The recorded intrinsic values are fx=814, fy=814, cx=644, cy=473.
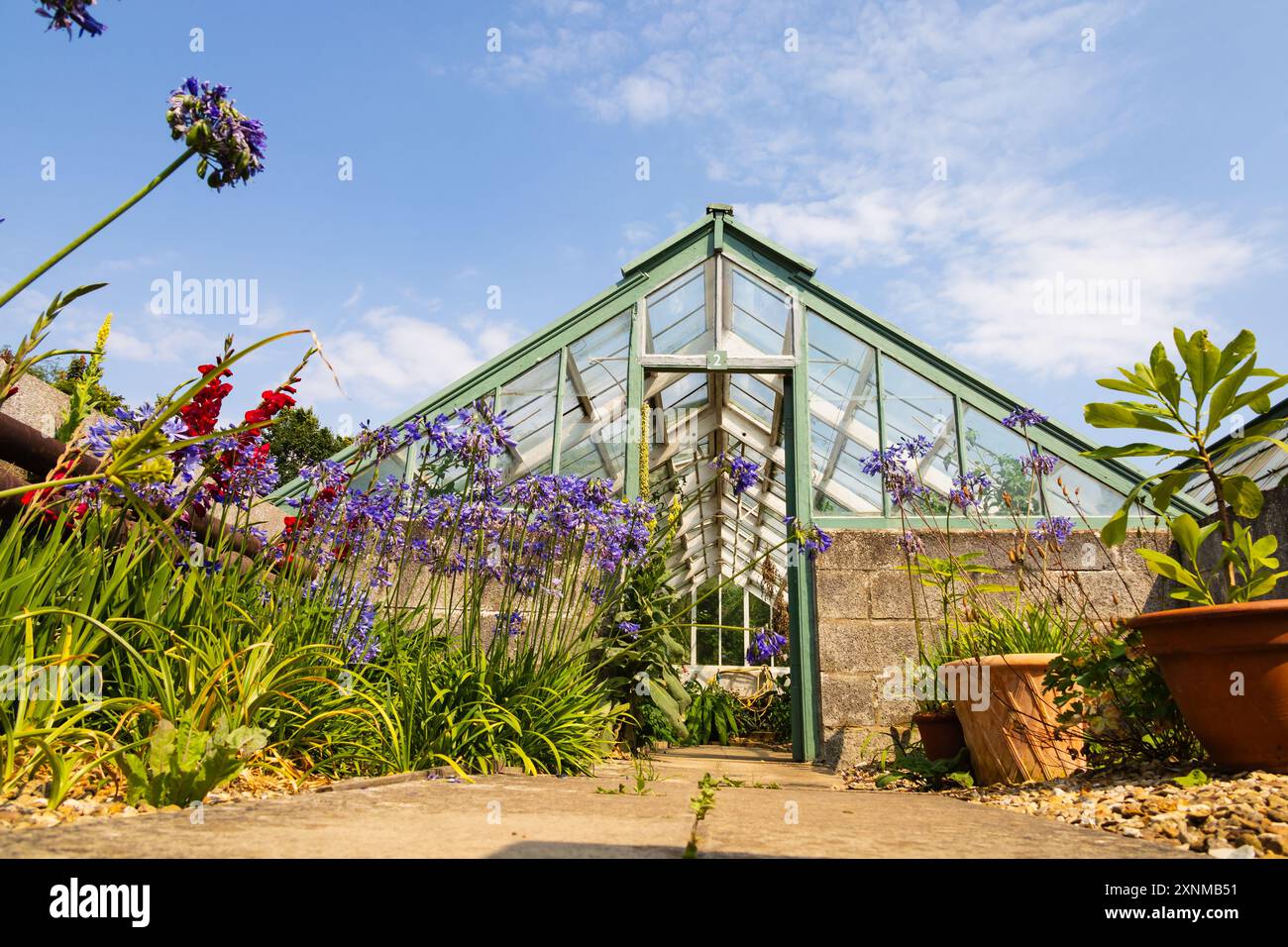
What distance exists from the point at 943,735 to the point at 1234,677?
179cm

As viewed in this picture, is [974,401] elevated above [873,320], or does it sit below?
below

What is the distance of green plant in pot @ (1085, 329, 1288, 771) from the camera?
2.14 metres

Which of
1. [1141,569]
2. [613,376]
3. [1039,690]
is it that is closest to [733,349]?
[613,376]

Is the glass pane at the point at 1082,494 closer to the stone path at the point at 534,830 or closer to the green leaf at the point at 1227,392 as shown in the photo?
the green leaf at the point at 1227,392

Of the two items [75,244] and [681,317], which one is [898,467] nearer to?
[681,317]

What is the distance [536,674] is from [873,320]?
4417mm

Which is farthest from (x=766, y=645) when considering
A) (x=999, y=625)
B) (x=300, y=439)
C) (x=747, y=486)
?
(x=300, y=439)

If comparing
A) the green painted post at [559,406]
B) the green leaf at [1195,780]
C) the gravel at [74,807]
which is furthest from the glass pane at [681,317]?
the gravel at [74,807]

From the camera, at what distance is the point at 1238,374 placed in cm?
241

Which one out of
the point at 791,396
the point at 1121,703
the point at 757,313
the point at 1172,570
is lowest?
the point at 1121,703

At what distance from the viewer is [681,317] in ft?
24.2

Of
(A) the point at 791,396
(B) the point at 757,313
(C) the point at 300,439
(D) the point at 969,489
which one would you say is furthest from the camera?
(C) the point at 300,439

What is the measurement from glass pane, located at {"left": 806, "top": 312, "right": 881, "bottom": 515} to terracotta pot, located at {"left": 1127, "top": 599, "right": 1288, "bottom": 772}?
12.8 ft
